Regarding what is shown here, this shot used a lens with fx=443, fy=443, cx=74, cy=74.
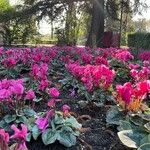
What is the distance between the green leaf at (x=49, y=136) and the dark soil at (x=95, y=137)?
0.11 m

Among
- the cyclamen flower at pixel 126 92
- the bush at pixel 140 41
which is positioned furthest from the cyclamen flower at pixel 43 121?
the bush at pixel 140 41

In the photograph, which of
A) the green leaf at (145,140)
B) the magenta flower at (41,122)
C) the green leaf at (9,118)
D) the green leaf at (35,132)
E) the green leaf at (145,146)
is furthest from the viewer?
the green leaf at (9,118)

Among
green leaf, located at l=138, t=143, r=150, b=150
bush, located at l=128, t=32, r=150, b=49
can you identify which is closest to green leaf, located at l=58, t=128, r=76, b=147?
green leaf, located at l=138, t=143, r=150, b=150

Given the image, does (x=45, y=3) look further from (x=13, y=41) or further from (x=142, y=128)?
(x=142, y=128)

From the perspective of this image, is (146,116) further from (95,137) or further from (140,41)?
(140,41)

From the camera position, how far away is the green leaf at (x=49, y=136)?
11.3ft

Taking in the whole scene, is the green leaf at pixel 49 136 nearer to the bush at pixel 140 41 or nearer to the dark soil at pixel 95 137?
the dark soil at pixel 95 137

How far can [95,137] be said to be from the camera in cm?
383

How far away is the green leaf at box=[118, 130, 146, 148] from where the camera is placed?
3182 millimetres

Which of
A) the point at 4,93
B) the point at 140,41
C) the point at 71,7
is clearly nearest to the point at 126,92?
the point at 4,93

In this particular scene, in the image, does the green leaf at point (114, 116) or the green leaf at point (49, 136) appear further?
the green leaf at point (114, 116)

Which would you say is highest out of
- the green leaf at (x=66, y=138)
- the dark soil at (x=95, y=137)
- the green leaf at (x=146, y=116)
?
the green leaf at (x=146, y=116)

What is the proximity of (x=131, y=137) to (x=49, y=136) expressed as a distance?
0.66m

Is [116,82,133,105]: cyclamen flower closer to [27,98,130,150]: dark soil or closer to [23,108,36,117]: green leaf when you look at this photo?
[27,98,130,150]: dark soil
